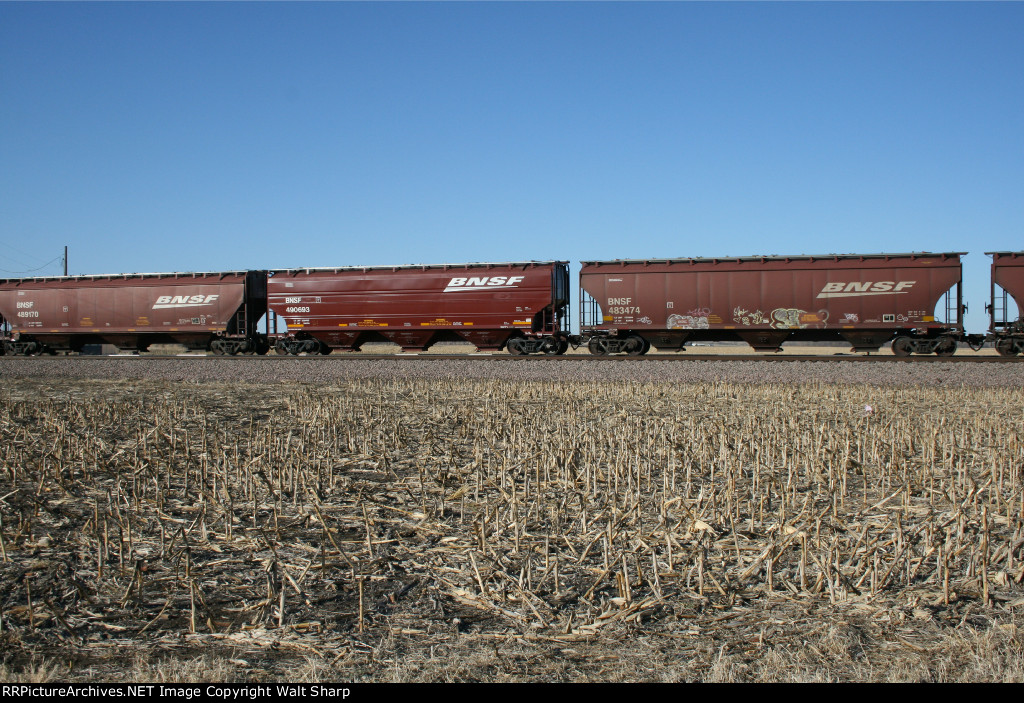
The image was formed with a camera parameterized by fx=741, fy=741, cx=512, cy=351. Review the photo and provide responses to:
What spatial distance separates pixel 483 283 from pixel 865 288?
1308 cm

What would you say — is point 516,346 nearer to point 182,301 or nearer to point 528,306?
point 528,306

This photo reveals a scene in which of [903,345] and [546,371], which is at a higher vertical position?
[903,345]

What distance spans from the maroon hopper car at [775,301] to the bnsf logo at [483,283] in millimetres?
2566

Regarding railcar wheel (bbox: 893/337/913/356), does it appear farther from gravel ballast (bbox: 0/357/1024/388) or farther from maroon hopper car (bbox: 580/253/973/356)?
gravel ballast (bbox: 0/357/1024/388)

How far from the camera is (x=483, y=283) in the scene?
27.3m

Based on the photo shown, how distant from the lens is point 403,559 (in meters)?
4.36

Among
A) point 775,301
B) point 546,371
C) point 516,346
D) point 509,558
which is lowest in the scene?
point 509,558

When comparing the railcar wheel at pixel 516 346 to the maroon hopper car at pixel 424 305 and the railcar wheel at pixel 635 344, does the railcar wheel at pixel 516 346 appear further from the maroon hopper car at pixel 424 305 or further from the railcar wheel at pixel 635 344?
the railcar wheel at pixel 635 344

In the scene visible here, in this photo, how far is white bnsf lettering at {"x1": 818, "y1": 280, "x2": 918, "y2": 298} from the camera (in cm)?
2428

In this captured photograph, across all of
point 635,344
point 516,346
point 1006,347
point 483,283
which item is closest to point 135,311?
point 483,283

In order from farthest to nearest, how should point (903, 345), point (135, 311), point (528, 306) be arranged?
point (135, 311), point (528, 306), point (903, 345)

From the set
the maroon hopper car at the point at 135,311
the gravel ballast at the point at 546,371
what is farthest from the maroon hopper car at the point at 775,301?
the maroon hopper car at the point at 135,311

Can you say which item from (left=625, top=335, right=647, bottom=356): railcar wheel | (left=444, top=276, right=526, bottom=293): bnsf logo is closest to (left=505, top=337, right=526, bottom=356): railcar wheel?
(left=444, top=276, right=526, bottom=293): bnsf logo

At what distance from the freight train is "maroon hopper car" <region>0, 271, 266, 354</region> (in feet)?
0.19
